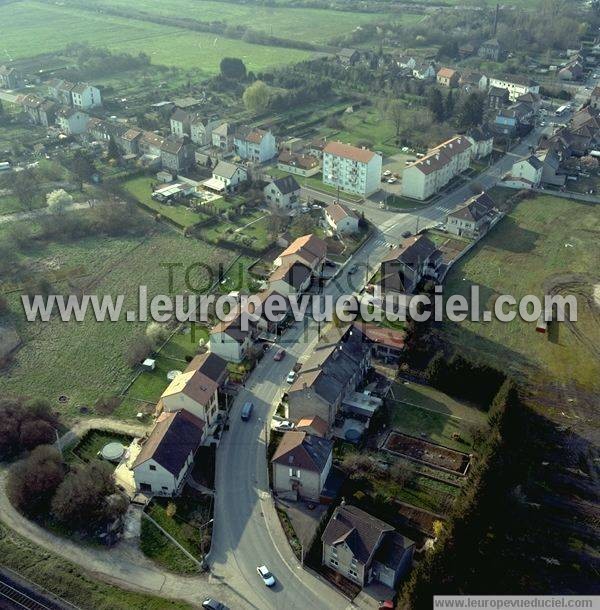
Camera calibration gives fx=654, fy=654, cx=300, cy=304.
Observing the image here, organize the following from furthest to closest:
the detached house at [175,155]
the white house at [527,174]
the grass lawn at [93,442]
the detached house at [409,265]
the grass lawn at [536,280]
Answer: the detached house at [175,155] → the white house at [527,174] → the detached house at [409,265] → the grass lawn at [536,280] → the grass lawn at [93,442]

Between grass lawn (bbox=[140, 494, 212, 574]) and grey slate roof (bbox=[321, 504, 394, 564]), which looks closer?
grey slate roof (bbox=[321, 504, 394, 564])

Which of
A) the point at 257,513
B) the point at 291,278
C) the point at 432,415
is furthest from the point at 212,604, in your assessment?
the point at 291,278

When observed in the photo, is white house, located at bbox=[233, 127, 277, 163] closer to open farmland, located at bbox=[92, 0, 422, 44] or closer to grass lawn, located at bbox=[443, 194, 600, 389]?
grass lawn, located at bbox=[443, 194, 600, 389]

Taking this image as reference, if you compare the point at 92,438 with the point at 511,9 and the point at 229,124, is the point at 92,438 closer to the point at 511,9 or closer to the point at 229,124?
the point at 229,124

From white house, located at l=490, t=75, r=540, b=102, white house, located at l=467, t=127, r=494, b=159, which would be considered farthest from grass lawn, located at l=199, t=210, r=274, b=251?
A: white house, located at l=490, t=75, r=540, b=102

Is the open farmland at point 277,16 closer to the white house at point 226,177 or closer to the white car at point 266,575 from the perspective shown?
the white house at point 226,177

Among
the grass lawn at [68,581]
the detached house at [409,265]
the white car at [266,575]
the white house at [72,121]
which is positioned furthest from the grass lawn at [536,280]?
the white house at [72,121]
